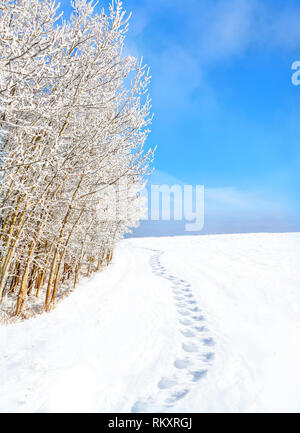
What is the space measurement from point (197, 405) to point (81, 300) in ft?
19.6

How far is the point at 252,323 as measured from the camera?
5.09m

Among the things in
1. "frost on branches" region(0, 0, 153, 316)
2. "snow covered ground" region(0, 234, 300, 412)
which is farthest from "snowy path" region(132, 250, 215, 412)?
"frost on branches" region(0, 0, 153, 316)

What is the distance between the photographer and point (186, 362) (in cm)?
367

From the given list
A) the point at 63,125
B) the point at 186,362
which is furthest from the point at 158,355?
the point at 63,125

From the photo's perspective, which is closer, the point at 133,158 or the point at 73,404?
the point at 73,404

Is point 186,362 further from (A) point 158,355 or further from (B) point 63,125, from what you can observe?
(B) point 63,125

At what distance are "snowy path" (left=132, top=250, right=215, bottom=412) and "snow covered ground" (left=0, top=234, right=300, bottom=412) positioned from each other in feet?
0.05

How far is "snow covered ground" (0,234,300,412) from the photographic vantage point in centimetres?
269

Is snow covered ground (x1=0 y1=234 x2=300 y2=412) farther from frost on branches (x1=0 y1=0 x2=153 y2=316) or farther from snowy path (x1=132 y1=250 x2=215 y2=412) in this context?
frost on branches (x1=0 y1=0 x2=153 y2=316)

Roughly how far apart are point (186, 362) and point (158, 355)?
0.52 metres

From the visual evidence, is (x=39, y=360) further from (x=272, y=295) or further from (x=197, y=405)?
(x=272, y=295)

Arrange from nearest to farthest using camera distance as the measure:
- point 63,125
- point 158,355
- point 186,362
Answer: point 186,362
point 158,355
point 63,125

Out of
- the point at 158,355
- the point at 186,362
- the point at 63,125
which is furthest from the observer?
the point at 63,125
